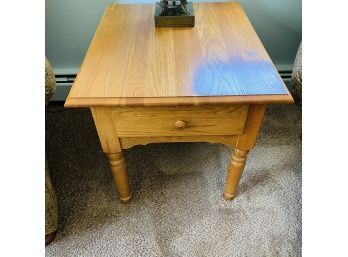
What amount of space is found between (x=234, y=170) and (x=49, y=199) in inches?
21.9

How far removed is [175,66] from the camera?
2.46ft

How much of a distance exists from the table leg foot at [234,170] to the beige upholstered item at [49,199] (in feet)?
1.79

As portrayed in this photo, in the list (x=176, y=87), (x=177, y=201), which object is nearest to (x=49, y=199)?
(x=177, y=201)

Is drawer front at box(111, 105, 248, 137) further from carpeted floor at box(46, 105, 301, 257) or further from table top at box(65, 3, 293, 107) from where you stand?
carpeted floor at box(46, 105, 301, 257)

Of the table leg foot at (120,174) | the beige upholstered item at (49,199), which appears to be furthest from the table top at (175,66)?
the table leg foot at (120,174)

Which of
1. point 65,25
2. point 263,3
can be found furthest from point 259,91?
point 65,25

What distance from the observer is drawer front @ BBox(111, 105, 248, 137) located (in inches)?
27.8

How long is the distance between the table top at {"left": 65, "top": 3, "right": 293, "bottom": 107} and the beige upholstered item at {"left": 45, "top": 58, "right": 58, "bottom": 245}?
0.13m

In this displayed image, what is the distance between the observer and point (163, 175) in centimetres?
112

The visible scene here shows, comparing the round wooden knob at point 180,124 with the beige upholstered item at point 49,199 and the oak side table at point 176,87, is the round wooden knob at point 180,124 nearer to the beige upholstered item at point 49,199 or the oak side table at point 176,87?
the oak side table at point 176,87

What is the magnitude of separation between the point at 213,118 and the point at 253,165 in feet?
1.65

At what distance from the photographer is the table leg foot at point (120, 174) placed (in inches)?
33.4

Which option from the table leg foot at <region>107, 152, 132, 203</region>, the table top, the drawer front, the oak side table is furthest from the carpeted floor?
the table top
